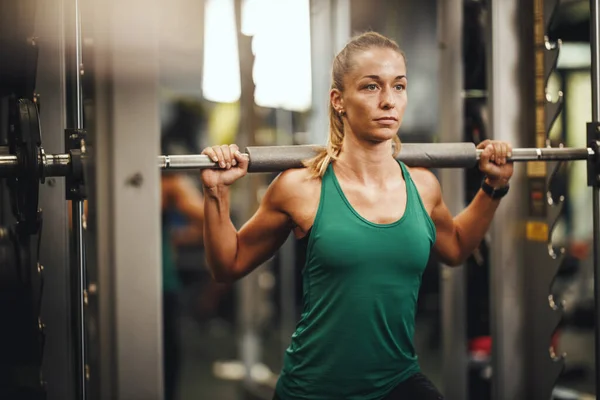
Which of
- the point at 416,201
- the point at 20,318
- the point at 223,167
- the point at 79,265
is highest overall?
the point at 223,167

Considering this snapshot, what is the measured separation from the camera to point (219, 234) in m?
2.00

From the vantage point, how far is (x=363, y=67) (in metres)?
1.96

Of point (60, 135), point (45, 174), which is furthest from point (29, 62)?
point (45, 174)

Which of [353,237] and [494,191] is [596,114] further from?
[353,237]

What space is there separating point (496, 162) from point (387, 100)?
0.45 metres

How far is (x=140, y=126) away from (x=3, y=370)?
1.28 m

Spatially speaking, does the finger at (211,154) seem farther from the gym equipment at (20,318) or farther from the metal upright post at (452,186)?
the metal upright post at (452,186)

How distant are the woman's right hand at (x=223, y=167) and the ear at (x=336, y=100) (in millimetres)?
293

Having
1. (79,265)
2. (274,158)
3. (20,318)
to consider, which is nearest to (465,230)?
(274,158)

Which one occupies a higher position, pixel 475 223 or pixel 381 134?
pixel 381 134

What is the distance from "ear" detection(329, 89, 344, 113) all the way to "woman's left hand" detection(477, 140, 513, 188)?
0.46m

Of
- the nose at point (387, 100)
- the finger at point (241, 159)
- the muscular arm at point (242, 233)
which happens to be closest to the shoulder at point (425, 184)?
the nose at point (387, 100)

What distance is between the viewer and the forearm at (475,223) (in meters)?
2.25

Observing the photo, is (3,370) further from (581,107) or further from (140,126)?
(581,107)
